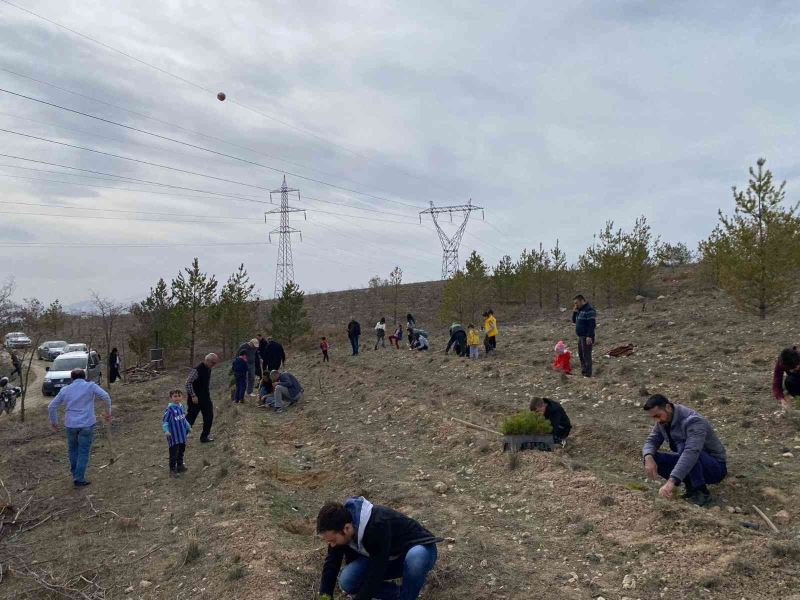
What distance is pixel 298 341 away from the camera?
39875mm

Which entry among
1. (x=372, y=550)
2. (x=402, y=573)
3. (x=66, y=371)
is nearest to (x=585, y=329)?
(x=402, y=573)

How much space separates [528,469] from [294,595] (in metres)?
3.90

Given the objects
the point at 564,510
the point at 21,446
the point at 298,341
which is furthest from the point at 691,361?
the point at 298,341

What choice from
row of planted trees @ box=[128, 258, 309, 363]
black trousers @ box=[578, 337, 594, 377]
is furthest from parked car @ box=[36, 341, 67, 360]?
black trousers @ box=[578, 337, 594, 377]

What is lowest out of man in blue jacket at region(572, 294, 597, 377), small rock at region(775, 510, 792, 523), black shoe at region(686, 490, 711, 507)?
small rock at region(775, 510, 792, 523)

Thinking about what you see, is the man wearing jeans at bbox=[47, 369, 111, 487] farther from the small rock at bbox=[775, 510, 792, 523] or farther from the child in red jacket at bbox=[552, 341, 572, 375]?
the child in red jacket at bbox=[552, 341, 572, 375]

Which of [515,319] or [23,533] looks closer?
[23,533]

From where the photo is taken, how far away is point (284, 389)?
1623cm

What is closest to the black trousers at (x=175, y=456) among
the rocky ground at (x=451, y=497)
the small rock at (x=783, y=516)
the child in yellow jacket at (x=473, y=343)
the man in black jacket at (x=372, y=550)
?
the rocky ground at (x=451, y=497)

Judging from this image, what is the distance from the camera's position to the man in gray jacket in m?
6.32

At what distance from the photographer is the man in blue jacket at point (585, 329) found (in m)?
14.3

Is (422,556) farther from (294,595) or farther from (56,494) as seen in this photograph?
(56,494)

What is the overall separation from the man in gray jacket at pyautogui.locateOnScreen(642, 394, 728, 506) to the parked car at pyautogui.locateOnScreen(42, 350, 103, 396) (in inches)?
916

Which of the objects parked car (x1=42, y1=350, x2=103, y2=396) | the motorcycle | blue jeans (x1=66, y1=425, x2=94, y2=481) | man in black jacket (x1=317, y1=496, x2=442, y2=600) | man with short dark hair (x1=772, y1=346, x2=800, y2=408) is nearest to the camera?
man in black jacket (x1=317, y1=496, x2=442, y2=600)
